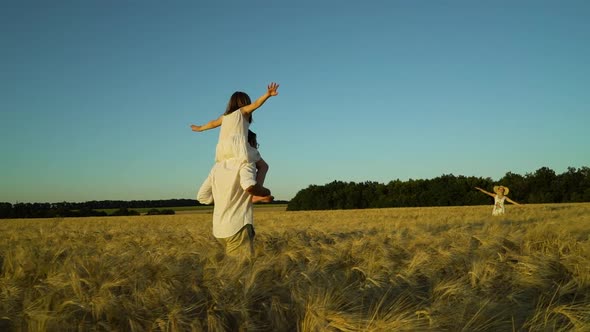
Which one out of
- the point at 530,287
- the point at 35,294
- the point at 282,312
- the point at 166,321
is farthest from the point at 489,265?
the point at 35,294

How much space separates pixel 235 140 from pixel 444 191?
49.8m

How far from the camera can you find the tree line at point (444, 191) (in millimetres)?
45688

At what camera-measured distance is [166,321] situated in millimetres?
2014

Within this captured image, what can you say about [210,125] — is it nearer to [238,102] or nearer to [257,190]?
[238,102]

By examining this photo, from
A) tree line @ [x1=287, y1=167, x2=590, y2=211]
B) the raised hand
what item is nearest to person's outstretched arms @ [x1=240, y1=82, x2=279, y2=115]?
the raised hand

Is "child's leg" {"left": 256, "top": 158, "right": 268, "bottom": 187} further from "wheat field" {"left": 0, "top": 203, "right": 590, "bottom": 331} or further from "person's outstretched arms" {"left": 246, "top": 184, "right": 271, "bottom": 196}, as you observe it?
"wheat field" {"left": 0, "top": 203, "right": 590, "bottom": 331}

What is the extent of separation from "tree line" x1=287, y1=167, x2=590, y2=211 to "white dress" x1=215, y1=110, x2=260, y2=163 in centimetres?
4479

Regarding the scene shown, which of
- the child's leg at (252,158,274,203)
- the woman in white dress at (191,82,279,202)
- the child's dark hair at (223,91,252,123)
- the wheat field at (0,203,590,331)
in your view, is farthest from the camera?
the child's dark hair at (223,91,252,123)

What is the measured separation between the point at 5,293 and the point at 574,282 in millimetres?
3463

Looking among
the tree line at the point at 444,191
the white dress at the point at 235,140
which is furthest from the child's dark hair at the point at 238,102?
the tree line at the point at 444,191

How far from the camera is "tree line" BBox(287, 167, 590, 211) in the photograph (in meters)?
45.7

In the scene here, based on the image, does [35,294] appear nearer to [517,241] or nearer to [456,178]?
[517,241]

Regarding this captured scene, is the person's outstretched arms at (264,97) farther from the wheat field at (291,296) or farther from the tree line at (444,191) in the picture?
the tree line at (444,191)

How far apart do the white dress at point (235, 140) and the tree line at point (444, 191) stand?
4479 centimetres
